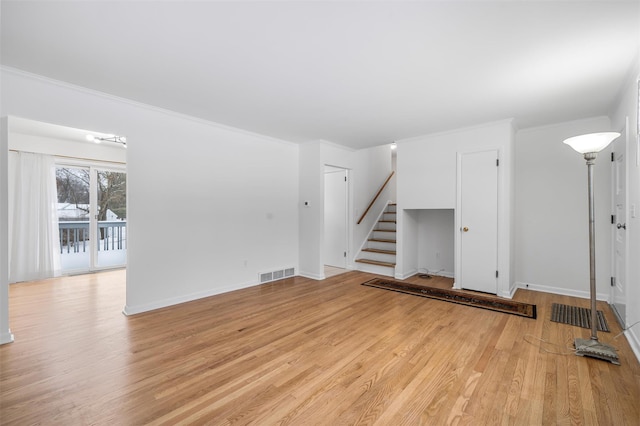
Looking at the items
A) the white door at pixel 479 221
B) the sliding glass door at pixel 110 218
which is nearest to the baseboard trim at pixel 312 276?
the white door at pixel 479 221

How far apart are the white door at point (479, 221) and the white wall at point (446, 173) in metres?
0.08

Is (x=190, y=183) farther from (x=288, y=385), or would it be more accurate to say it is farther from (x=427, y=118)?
(x=427, y=118)

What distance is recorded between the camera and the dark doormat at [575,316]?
2946 millimetres

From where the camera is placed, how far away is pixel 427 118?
12.4 feet

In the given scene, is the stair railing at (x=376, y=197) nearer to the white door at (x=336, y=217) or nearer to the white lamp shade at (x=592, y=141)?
the white door at (x=336, y=217)

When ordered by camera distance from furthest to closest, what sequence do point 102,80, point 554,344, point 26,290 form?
point 26,290
point 102,80
point 554,344

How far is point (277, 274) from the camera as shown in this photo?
4.94 meters

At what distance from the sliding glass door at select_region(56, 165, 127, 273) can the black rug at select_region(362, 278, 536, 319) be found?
5.17m

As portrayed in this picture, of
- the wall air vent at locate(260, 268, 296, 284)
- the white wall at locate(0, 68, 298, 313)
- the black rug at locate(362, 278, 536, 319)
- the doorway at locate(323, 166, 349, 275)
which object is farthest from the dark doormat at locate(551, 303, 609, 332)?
the white wall at locate(0, 68, 298, 313)

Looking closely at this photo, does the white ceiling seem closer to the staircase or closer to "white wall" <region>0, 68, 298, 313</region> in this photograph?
"white wall" <region>0, 68, 298, 313</region>

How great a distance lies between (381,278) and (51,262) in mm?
5939

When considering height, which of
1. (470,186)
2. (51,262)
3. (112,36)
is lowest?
(51,262)

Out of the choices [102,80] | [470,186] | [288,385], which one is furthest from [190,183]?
[470,186]

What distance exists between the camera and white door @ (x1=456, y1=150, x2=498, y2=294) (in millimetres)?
3965
